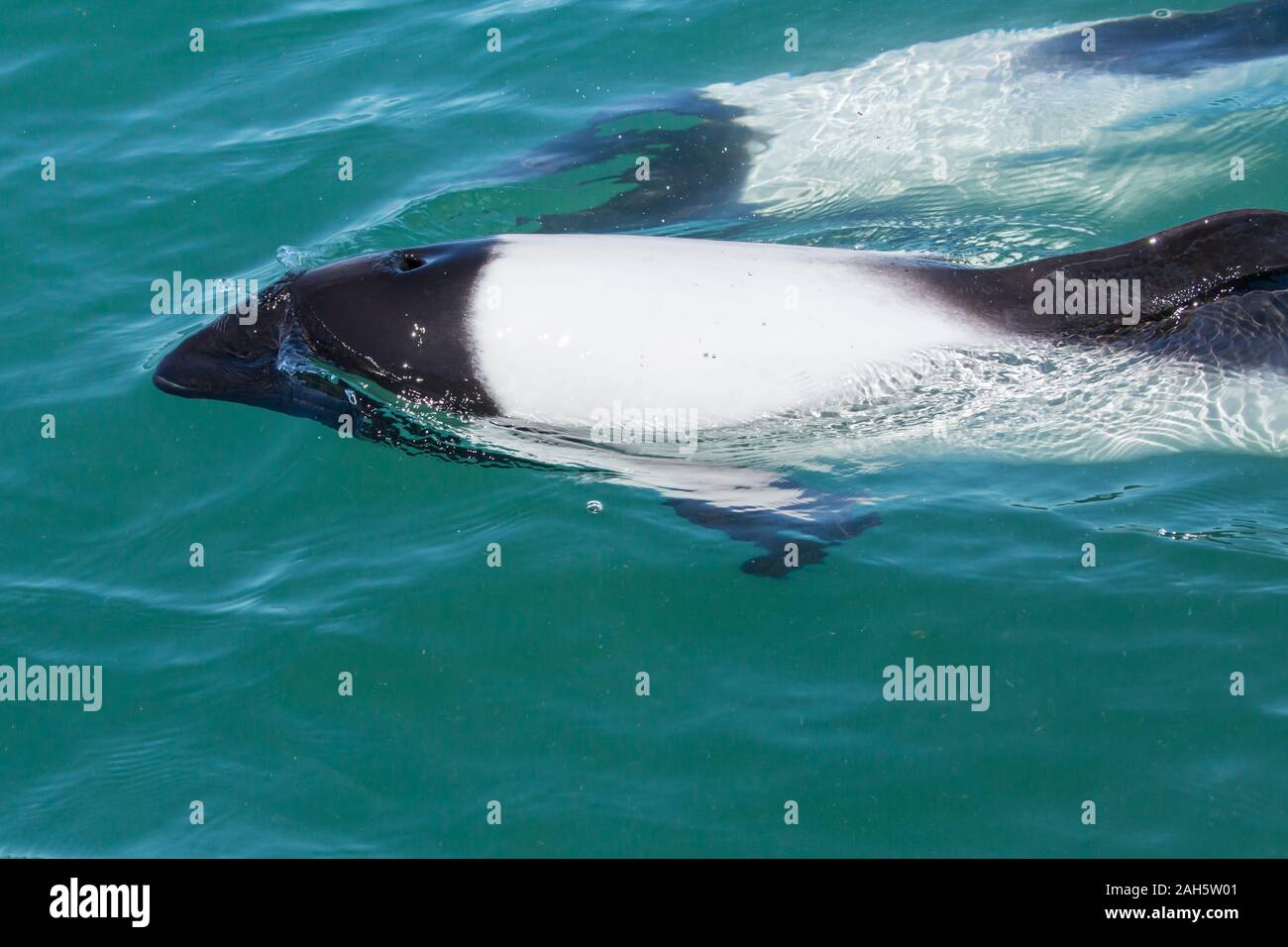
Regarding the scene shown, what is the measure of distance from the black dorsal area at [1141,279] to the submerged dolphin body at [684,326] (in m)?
0.01

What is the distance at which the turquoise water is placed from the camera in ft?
25.4

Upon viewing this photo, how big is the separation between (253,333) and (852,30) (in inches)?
385

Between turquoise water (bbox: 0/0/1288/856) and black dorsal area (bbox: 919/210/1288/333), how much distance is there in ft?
3.56

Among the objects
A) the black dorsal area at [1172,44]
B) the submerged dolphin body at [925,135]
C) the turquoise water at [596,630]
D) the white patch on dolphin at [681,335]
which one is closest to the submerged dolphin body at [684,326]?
the white patch on dolphin at [681,335]

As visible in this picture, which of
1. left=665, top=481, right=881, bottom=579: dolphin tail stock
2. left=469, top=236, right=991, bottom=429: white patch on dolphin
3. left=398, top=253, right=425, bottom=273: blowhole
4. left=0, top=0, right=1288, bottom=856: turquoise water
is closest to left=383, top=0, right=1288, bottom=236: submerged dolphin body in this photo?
left=0, top=0, right=1288, bottom=856: turquoise water

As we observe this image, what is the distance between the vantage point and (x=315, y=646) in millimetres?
9094

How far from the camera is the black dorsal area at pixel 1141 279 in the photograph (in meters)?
10.2

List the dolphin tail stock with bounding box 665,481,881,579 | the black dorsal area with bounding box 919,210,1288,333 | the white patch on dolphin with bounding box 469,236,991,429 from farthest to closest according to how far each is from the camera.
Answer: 1. the black dorsal area with bounding box 919,210,1288,333
2. the white patch on dolphin with bounding box 469,236,991,429
3. the dolphin tail stock with bounding box 665,481,881,579

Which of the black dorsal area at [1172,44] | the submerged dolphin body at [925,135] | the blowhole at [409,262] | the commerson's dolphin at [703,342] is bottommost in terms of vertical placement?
the commerson's dolphin at [703,342]

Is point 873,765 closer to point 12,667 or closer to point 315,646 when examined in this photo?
point 315,646

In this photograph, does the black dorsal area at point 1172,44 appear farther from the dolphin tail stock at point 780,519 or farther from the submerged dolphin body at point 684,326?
the dolphin tail stock at point 780,519

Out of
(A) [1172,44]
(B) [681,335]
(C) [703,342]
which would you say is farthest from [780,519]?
(A) [1172,44]

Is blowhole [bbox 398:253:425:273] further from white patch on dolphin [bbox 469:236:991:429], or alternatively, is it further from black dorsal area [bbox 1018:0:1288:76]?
black dorsal area [bbox 1018:0:1288:76]

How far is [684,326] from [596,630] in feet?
7.88
